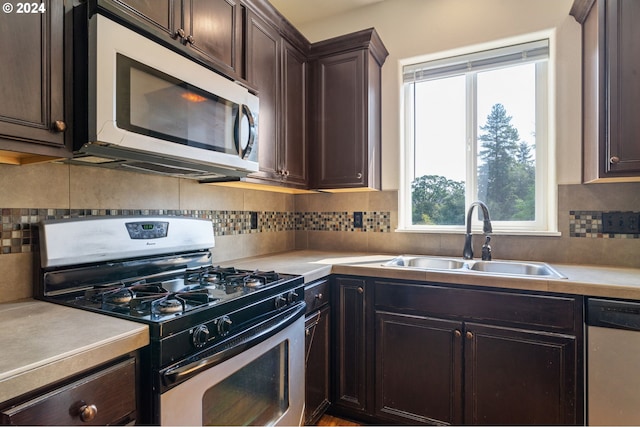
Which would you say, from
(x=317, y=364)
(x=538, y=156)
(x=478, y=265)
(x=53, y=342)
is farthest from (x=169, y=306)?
(x=538, y=156)

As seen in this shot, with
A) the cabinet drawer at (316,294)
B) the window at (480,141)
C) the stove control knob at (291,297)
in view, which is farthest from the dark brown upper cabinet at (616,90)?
the stove control knob at (291,297)

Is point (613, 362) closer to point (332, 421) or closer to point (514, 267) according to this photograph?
point (514, 267)

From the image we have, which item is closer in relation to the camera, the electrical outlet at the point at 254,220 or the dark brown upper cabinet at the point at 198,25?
the dark brown upper cabinet at the point at 198,25

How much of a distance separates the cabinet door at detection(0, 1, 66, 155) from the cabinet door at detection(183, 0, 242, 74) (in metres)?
0.50

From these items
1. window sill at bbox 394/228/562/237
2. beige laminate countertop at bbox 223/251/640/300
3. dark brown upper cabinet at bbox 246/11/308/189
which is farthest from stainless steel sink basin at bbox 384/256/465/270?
dark brown upper cabinet at bbox 246/11/308/189

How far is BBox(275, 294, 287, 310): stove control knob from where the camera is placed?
1.33 meters

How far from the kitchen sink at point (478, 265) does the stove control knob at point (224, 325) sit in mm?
1006

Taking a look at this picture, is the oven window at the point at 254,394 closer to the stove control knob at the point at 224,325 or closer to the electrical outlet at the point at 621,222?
the stove control knob at the point at 224,325

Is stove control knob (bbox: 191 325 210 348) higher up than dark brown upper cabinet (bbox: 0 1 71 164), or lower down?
lower down

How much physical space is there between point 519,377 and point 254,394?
115 cm

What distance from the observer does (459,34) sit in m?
2.27

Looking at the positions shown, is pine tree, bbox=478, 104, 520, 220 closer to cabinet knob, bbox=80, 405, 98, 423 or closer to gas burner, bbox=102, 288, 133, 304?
gas burner, bbox=102, 288, 133, 304

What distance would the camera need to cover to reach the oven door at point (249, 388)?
92 cm

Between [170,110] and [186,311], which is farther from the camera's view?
[170,110]
